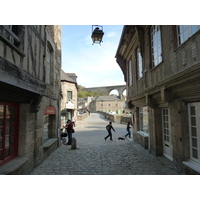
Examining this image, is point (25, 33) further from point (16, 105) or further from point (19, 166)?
point (19, 166)

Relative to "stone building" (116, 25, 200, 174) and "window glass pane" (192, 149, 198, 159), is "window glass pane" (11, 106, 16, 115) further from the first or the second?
"window glass pane" (192, 149, 198, 159)

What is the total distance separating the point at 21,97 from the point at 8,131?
2.96 ft

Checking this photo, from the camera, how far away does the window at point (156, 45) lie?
4.72m

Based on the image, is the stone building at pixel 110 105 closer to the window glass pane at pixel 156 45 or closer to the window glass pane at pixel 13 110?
the window glass pane at pixel 156 45

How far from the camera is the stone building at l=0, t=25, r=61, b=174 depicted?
8.96 feet

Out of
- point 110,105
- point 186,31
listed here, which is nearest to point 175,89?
point 186,31

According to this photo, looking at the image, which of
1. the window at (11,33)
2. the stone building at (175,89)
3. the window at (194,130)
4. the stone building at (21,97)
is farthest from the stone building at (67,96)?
the window at (194,130)

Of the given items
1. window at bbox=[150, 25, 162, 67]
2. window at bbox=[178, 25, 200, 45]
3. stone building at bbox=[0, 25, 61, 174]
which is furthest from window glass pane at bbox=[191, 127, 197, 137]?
stone building at bbox=[0, 25, 61, 174]

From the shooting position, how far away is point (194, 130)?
11.6 ft

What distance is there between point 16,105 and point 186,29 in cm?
460

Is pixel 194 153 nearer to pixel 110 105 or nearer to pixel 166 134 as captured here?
pixel 166 134

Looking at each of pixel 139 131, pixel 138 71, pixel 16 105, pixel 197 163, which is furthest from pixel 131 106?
pixel 16 105

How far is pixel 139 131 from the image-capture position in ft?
26.6

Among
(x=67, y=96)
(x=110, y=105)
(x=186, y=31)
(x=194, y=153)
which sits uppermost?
(x=67, y=96)
